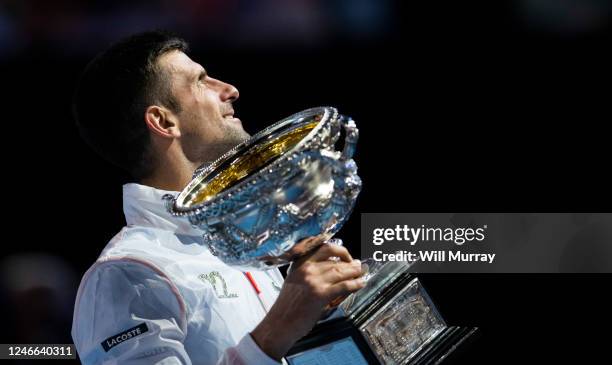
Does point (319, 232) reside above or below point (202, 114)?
below

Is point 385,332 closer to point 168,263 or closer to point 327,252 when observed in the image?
point 327,252

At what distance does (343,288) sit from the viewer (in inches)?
53.8

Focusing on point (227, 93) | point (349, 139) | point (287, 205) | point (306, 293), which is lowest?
point (306, 293)

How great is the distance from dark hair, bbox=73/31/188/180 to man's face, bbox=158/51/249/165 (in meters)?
0.03

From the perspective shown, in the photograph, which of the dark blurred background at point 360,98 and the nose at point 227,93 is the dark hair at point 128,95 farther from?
the dark blurred background at point 360,98

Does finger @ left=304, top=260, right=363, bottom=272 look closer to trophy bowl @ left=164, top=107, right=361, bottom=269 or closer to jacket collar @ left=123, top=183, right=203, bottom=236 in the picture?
trophy bowl @ left=164, top=107, right=361, bottom=269

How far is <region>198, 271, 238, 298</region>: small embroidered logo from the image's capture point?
1714 millimetres

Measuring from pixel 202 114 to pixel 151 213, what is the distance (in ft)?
0.94

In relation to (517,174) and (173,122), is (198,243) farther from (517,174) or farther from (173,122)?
(517,174)

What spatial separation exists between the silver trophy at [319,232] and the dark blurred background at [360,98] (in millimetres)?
2073

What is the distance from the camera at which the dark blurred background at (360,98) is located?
145 inches

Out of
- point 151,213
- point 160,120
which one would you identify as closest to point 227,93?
point 160,120

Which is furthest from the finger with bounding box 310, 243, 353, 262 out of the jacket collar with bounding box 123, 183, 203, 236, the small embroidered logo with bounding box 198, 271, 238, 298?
the jacket collar with bounding box 123, 183, 203, 236

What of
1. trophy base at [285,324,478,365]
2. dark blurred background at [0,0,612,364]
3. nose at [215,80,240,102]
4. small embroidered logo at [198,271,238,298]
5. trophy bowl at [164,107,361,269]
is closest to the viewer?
trophy bowl at [164,107,361,269]
